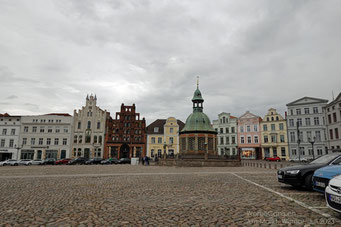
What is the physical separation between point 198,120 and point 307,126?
33161 mm

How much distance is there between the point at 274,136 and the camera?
58875 millimetres

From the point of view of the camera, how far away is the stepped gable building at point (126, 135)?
201 ft

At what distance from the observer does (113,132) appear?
62.1m

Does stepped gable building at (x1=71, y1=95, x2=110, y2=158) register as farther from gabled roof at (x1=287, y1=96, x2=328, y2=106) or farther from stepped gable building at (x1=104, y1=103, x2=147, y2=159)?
gabled roof at (x1=287, y1=96, x2=328, y2=106)

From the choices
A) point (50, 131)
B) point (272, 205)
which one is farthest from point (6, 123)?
point (272, 205)

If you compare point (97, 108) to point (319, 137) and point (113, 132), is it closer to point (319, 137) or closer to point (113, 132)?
point (113, 132)

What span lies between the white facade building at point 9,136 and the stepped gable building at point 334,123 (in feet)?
231

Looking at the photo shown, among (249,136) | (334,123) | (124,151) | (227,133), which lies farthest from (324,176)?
(227,133)

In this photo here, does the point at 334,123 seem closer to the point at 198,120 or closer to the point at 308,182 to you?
the point at 198,120

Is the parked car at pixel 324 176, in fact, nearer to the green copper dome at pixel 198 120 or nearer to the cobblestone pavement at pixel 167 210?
the cobblestone pavement at pixel 167 210

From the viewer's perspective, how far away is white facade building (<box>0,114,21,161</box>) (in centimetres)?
5741

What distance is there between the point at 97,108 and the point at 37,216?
196ft

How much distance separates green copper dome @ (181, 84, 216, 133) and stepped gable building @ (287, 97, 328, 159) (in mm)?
27376

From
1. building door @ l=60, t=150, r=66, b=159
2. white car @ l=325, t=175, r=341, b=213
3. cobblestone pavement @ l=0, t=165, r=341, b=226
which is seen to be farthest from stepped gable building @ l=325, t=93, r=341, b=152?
building door @ l=60, t=150, r=66, b=159
